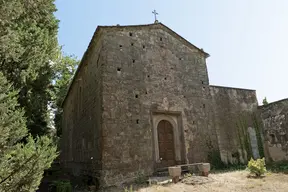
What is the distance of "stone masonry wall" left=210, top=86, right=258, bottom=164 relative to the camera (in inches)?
463

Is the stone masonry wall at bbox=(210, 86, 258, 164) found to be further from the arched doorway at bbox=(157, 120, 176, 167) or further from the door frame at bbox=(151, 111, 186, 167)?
the arched doorway at bbox=(157, 120, 176, 167)

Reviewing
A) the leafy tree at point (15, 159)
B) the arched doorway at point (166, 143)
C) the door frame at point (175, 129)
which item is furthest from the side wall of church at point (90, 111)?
the leafy tree at point (15, 159)

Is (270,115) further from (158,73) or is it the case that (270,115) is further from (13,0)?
(13,0)

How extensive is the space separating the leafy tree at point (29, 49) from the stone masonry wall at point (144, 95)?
2928 millimetres

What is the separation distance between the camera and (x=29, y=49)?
26.4 ft

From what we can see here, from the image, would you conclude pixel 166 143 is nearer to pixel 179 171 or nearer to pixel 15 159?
pixel 179 171

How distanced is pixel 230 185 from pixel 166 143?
374 cm

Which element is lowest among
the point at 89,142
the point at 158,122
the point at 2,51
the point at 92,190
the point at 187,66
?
the point at 92,190

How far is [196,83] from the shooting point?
39.4 feet

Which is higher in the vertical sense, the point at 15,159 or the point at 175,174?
the point at 15,159

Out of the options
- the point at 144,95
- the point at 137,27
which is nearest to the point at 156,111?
the point at 144,95

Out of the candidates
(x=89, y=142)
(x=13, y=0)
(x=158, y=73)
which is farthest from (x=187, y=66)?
(x=13, y=0)

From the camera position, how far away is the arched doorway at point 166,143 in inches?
395

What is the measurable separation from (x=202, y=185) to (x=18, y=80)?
7.99 metres
